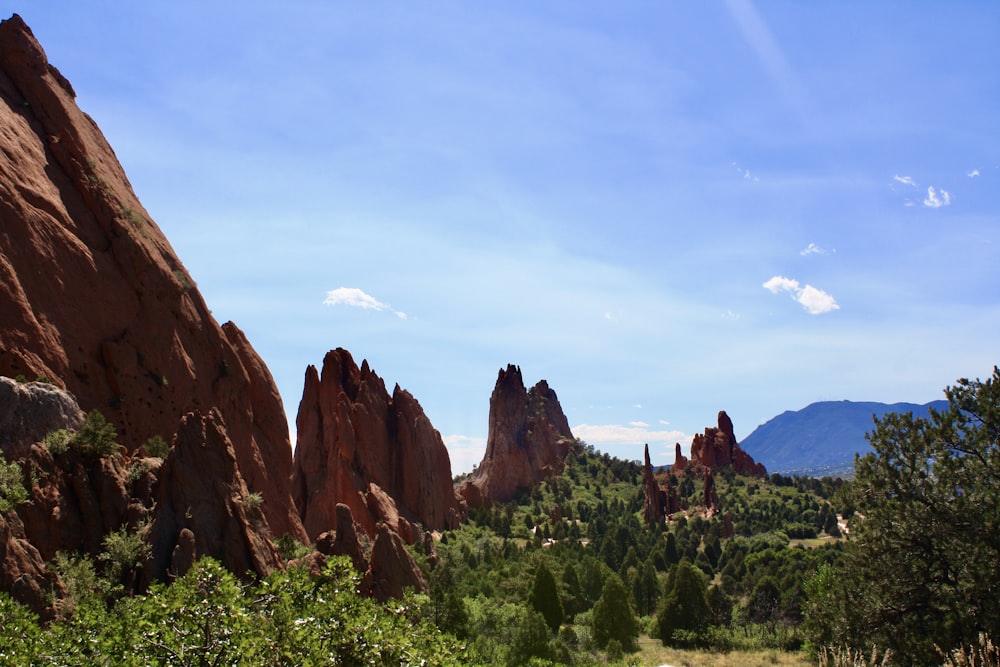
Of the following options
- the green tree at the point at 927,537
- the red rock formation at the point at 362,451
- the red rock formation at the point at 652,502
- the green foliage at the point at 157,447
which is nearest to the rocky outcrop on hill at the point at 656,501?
the red rock formation at the point at 652,502

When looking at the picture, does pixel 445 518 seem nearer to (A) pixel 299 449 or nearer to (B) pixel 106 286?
(A) pixel 299 449

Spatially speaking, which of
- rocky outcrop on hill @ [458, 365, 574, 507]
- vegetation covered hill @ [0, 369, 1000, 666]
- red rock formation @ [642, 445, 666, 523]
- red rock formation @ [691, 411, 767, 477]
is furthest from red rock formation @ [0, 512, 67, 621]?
red rock formation @ [691, 411, 767, 477]

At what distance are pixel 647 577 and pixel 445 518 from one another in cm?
2873

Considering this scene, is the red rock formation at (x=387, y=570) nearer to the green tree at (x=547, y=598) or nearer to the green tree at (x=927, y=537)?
the green tree at (x=547, y=598)

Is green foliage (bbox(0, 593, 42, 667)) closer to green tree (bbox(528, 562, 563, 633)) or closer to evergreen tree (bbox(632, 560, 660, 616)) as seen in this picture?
green tree (bbox(528, 562, 563, 633))

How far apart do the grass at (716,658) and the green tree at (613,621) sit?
1.51 meters

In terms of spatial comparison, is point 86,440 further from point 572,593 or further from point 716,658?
point 572,593

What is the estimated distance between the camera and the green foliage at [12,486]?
22047 mm

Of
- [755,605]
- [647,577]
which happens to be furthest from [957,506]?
[647,577]

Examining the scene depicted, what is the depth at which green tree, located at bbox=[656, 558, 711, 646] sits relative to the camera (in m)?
59.0

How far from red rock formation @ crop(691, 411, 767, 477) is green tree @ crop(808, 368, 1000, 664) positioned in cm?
14231

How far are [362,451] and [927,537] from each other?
65.9 metres

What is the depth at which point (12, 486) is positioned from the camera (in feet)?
73.3

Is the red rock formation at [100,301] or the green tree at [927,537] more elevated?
the red rock formation at [100,301]
